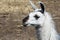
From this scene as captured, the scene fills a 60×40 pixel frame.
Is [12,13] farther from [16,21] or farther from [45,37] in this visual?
[45,37]

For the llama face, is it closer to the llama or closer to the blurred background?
the llama

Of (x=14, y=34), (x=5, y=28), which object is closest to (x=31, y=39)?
(x=14, y=34)

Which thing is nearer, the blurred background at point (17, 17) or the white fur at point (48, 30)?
the white fur at point (48, 30)

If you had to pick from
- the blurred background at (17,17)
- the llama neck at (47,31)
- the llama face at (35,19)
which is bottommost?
the blurred background at (17,17)

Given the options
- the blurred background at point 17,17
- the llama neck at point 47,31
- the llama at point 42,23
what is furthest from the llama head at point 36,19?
the blurred background at point 17,17

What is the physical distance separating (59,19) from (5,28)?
2128 millimetres

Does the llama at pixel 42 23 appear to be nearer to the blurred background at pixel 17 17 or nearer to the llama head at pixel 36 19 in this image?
the llama head at pixel 36 19

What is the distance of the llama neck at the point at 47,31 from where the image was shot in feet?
22.4

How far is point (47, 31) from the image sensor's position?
6863 mm

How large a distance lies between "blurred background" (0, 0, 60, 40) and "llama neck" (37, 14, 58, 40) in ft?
7.52

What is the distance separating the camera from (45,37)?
6.89 metres

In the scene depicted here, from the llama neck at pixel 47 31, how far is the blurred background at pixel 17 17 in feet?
7.52

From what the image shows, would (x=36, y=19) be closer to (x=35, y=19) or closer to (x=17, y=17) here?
(x=35, y=19)

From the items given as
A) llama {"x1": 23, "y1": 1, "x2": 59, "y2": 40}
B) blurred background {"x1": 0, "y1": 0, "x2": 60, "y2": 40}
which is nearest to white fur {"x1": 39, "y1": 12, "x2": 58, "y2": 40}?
A: llama {"x1": 23, "y1": 1, "x2": 59, "y2": 40}
